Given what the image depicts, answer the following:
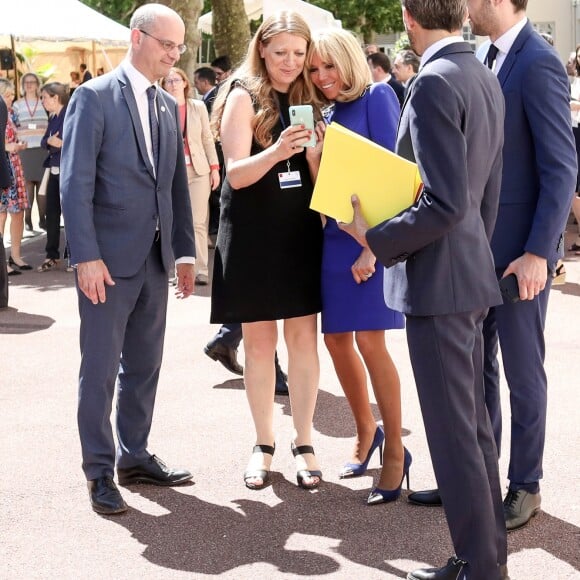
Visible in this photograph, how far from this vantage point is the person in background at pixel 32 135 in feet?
52.2

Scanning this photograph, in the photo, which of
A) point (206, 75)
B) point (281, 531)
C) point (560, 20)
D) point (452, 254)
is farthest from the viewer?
point (560, 20)

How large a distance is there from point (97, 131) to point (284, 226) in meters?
0.95

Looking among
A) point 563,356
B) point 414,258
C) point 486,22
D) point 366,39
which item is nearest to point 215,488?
point 414,258

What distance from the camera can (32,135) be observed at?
16172 millimetres

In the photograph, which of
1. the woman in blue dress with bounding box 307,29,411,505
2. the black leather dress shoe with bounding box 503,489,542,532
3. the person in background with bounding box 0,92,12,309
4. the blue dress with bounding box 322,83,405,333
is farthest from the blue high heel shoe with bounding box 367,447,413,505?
the person in background with bounding box 0,92,12,309

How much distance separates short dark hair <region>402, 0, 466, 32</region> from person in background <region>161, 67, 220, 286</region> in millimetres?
7793

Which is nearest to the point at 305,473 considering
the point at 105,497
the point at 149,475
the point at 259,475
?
the point at 259,475

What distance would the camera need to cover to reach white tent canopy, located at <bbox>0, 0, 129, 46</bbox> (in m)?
19.1

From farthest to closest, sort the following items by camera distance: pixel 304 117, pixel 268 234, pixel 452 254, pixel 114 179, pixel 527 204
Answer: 1. pixel 268 234
2. pixel 114 179
3. pixel 304 117
4. pixel 527 204
5. pixel 452 254

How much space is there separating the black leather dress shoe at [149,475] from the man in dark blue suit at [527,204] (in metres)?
1.58

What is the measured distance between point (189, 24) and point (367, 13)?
29470mm

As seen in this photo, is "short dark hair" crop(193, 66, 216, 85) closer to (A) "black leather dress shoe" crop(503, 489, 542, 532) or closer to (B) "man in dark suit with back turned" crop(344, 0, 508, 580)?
(A) "black leather dress shoe" crop(503, 489, 542, 532)

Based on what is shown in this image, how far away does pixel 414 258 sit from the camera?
3.85 meters

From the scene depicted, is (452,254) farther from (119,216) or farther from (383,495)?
(119,216)
